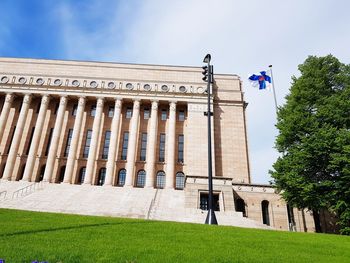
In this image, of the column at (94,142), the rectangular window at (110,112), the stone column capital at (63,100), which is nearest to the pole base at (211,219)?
the column at (94,142)

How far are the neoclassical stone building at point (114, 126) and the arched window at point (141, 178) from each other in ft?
0.33

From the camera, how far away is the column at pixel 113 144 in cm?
3864

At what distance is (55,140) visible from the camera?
40.1 meters

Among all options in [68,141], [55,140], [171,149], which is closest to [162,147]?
[171,149]

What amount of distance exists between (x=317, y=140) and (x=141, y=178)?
2622cm

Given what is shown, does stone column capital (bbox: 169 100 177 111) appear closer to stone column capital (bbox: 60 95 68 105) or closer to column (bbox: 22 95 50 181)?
stone column capital (bbox: 60 95 68 105)

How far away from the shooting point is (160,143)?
4331 centimetres

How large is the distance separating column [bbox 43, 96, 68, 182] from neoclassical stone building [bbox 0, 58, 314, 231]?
0.46 feet

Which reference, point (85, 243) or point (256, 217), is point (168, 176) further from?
point (85, 243)

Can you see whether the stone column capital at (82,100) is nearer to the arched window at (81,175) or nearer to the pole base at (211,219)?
the arched window at (81,175)

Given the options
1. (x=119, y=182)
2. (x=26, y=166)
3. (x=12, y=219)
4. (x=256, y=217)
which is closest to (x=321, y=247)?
(x=12, y=219)

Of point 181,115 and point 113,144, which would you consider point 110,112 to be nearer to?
point 113,144

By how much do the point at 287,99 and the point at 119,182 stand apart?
26.2 m

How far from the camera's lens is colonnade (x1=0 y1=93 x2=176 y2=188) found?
38594 mm
